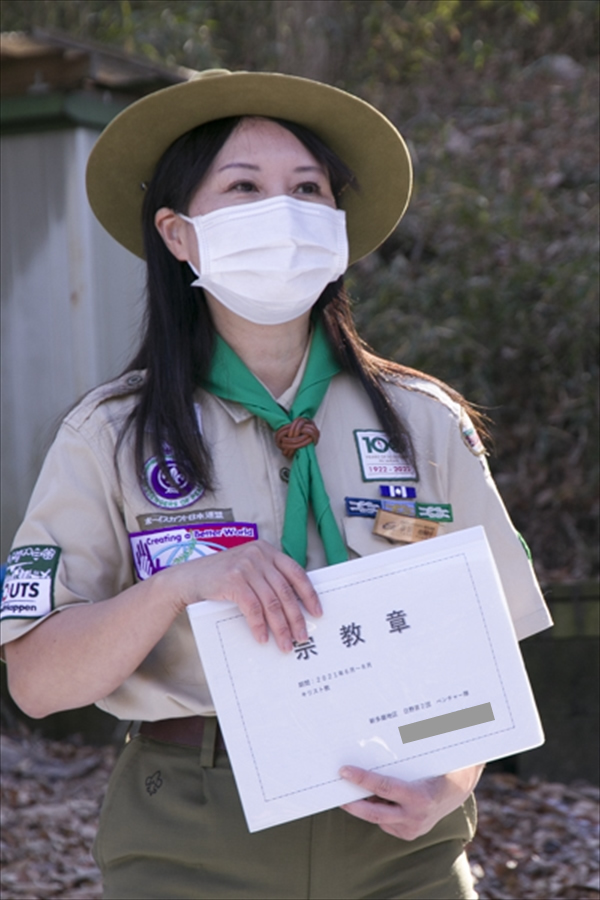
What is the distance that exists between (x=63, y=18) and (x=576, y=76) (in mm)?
3823

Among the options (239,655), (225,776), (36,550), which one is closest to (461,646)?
(239,655)

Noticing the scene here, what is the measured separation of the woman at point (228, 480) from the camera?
5.72ft

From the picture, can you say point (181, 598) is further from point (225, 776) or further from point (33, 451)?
point (33, 451)

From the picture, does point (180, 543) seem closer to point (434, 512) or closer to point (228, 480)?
point (228, 480)

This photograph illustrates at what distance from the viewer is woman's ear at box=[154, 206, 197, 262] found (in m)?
2.14

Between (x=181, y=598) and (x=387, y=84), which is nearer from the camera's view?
(x=181, y=598)

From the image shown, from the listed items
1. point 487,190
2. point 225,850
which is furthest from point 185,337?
point 487,190

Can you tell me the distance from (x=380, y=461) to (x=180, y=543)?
1.24 feet

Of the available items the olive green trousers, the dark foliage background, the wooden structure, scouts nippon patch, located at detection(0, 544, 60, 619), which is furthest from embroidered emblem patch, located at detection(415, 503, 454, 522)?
the dark foliage background

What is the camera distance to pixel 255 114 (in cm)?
211

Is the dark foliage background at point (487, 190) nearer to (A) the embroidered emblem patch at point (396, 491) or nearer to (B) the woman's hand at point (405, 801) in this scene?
(A) the embroidered emblem patch at point (396, 491)

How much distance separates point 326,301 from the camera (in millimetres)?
2230

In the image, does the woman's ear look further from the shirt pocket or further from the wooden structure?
the wooden structure

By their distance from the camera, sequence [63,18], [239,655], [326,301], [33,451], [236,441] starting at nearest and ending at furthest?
[239,655], [236,441], [326,301], [33,451], [63,18]
